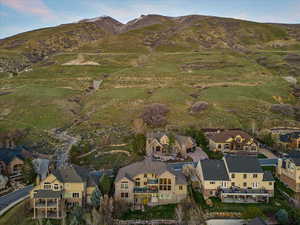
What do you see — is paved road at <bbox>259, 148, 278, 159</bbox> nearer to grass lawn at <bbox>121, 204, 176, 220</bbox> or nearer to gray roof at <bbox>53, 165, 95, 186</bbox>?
grass lawn at <bbox>121, 204, 176, 220</bbox>

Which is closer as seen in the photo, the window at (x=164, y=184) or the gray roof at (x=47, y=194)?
the gray roof at (x=47, y=194)

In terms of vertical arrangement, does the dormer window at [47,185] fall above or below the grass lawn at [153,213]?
above

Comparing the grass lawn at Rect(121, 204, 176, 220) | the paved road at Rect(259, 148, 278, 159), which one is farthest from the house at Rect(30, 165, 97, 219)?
the paved road at Rect(259, 148, 278, 159)

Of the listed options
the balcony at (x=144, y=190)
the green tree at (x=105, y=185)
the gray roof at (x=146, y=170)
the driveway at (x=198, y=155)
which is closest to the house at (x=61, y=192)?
the green tree at (x=105, y=185)

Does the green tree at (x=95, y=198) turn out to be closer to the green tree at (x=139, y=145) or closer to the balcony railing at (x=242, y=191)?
the balcony railing at (x=242, y=191)

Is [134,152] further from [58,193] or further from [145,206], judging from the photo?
[58,193]

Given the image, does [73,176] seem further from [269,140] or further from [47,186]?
[269,140]

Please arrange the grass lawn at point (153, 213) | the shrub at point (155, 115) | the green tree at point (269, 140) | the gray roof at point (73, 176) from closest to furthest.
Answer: the grass lawn at point (153, 213)
the gray roof at point (73, 176)
the green tree at point (269, 140)
the shrub at point (155, 115)
